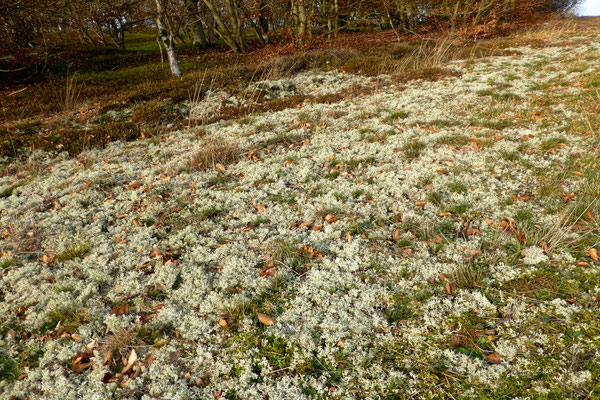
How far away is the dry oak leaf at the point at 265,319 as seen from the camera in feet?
12.2

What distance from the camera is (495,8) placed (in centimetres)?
2416

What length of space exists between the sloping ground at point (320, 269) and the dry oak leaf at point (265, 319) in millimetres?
26

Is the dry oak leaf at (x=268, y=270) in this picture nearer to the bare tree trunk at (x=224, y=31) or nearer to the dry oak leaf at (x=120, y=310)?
the dry oak leaf at (x=120, y=310)

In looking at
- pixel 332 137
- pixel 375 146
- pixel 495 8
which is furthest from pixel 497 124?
pixel 495 8

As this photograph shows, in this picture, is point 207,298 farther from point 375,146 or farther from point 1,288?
point 375,146

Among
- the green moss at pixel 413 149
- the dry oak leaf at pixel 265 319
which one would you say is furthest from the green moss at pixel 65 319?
the green moss at pixel 413 149

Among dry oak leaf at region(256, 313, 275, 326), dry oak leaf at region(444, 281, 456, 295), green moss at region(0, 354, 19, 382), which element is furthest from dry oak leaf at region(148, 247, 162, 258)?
dry oak leaf at region(444, 281, 456, 295)

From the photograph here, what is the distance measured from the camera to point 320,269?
4445mm

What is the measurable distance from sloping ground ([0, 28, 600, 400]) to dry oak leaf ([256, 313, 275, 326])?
0.03 metres

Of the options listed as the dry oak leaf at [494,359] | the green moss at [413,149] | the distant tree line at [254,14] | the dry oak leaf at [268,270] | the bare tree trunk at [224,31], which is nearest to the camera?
the dry oak leaf at [494,359]

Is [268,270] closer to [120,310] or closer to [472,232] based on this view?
[120,310]

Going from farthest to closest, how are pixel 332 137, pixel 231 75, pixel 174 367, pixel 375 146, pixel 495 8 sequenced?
pixel 495 8
pixel 231 75
pixel 332 137
pixel 375 146
pixel 174 367

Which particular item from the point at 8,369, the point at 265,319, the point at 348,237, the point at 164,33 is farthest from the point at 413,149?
the point at 164,33

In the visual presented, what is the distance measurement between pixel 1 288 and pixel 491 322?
671 centimetres
